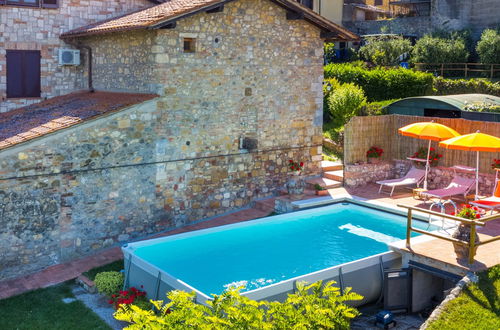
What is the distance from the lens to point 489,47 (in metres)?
35.4

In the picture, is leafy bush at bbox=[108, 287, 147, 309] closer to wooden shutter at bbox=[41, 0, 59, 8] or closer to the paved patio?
the paved patio

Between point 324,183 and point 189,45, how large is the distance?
6.19m

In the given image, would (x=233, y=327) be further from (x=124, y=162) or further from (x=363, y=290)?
(x=124, y=162)

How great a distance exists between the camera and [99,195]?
Answer: 45.9ft

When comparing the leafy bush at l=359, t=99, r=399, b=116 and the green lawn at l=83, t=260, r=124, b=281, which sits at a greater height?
the leafy bush at l=359, t=99, r=399, b=116

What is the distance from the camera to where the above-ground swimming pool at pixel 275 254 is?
11.4 meters

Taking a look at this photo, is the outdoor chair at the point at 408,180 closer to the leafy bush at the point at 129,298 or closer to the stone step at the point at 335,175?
the stone step at the point at 335,175

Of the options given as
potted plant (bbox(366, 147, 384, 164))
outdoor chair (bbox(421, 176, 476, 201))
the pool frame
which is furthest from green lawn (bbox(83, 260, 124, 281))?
potted plant (bbox(366, 147, 384, 164))

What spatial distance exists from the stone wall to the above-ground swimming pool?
7457 mm

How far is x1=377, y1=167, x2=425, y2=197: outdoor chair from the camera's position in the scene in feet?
57.2

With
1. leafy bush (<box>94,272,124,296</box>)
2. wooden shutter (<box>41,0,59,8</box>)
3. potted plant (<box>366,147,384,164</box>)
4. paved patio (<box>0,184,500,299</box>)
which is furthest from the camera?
potted plant (<box>366,147,384,164</box>)

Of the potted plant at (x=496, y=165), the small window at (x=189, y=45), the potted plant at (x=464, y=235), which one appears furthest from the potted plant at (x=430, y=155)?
the small window at (x=189, y=45)

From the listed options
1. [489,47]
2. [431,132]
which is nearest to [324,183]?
[431,132]

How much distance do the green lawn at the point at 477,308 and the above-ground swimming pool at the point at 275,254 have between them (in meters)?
2.10
